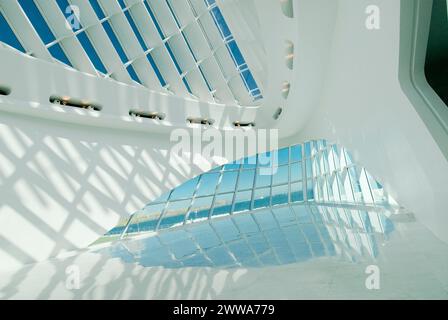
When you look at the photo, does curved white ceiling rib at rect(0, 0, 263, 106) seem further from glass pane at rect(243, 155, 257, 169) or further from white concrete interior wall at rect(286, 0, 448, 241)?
white concrete interior wall at rect(286, 0, 448, 241)

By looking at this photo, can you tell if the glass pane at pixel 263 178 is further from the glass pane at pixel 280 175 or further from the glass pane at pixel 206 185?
the glass pane at pixel 206 185

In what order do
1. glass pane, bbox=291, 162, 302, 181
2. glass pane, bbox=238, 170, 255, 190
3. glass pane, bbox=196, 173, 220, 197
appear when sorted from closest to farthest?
glass pane, bbox=196, 173, 220, 197 < glass pane, bbox=238, 170, 255, 190 < glass pane, bbox=291, 162, 302, 181

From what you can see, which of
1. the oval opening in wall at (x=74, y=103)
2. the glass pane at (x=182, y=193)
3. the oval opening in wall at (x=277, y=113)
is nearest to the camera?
the oval opening in wall at (x=74, y=103)

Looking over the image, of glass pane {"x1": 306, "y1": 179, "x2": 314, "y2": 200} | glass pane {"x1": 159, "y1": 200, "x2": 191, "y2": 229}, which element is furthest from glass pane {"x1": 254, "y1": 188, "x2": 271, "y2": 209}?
glass pane {"x1": 159, "y1": 200, "x2": 191, "y2": 229}

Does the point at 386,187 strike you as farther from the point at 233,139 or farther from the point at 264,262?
the point at 233,139

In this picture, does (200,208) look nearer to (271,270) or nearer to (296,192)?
(296,192)

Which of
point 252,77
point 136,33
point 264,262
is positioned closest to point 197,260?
point 264,262

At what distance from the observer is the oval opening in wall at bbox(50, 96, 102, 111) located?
1237 centimetres

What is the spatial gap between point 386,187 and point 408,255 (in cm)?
327

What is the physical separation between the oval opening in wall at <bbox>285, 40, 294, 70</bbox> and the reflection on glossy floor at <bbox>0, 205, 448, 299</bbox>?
21.9ft

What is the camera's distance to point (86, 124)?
13852 mm

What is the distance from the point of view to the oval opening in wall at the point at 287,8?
34.4 ft

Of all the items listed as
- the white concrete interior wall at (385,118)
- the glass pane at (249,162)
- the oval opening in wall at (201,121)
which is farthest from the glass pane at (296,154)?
the white concrete interior wall at (385,118)

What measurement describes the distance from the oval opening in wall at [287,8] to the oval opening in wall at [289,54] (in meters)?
1.70
